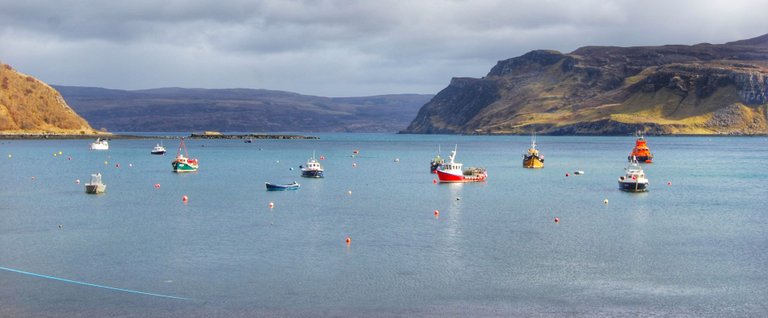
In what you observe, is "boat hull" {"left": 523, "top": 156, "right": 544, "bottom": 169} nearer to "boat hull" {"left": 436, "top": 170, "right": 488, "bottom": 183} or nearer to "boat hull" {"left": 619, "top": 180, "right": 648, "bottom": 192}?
"boat hull" {"left": 436, "top": 170, "right": 488, "bottom": 183}

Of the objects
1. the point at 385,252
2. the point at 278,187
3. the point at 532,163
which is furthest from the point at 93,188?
the point at 532,163

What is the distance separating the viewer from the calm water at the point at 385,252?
4416cm

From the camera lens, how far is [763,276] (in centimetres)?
5138

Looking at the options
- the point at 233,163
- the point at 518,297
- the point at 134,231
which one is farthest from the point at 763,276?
the point at 233,163

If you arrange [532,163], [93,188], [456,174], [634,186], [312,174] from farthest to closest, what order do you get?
1. [532,163]
2. [312,174]
3. [456,174]
4. [634,186]
5. [93,188]

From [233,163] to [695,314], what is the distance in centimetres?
15303

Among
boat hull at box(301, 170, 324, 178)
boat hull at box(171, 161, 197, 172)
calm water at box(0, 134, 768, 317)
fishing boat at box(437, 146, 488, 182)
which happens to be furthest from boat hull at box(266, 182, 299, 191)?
boat hull at box(171, 161, 197, 172)

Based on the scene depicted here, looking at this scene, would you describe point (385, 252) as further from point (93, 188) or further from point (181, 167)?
point (181, 167)

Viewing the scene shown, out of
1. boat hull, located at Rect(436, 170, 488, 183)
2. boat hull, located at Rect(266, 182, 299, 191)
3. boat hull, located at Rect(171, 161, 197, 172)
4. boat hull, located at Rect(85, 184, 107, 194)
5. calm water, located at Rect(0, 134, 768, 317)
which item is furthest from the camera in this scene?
boat hull, located at Rect(171, 161, 197, 172)

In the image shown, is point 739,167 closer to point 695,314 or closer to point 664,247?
point 664,247

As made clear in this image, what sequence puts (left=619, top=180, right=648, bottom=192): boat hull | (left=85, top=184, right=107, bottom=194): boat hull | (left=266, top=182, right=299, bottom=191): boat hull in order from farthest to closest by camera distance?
(left=619, top=180, right=648, bottom=192): boat hull, (left=266, top=182, right=299, bottom=191): boat hull, (left=85, top=184, right=107, bottom=194): boat hull

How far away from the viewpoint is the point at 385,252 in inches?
2354

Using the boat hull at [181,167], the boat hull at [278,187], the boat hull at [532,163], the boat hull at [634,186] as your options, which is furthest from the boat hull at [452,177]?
the boat hull at [181,167]

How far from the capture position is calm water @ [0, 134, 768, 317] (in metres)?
44.2
